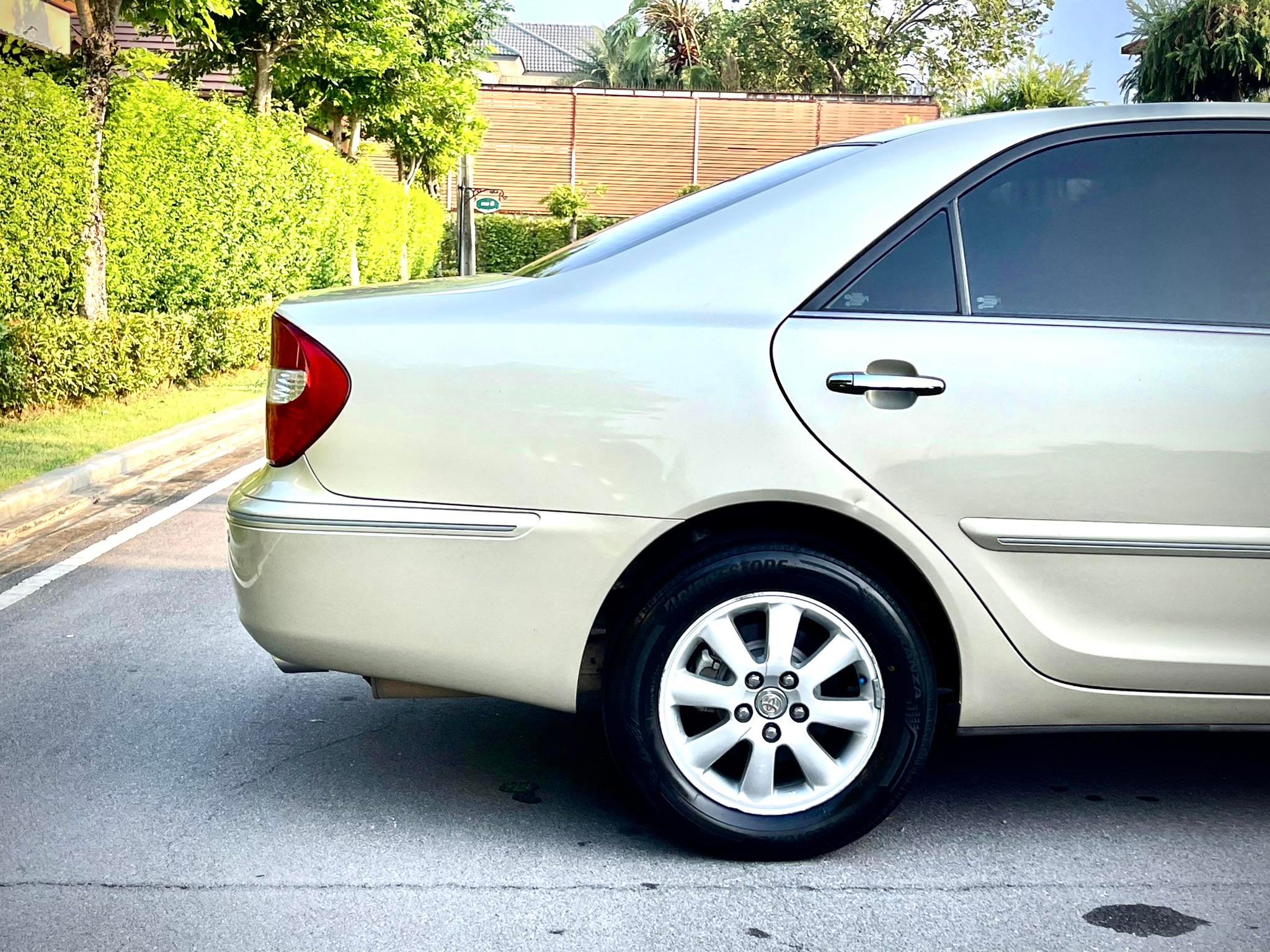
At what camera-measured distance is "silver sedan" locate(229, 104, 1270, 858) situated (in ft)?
10.4

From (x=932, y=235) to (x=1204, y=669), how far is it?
115 cm

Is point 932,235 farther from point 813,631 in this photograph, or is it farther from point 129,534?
point 129,534

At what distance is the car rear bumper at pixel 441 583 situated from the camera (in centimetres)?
319

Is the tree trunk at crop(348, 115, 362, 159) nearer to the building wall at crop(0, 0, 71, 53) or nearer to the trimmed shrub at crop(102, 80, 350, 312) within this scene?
the trimmed shrub at crop(102, 80, 350, 312)

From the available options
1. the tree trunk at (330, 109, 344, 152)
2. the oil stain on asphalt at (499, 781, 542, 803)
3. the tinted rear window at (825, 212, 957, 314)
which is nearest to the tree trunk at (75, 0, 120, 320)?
the oil stain on asphalt at (499, 781, 542, 803)

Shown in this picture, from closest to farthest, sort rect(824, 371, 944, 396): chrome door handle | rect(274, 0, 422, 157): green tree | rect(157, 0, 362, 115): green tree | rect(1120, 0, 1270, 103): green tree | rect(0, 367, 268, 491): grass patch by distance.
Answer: rect(824, 371, 944, 396): chrome door handle
rect(0, 367, 268, 491): grass patch
rect(157, 0, 362, 115): green tree
rect(274, 0, 422, 157): green tree
rect(1120, 0, 1270, 103): green tree

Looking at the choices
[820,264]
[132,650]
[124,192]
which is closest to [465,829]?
[820,264]

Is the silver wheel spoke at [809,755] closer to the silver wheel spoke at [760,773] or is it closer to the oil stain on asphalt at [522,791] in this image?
the silver wheel spoke at [760,773]

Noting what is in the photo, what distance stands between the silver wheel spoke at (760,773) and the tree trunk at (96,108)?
10.4 meters

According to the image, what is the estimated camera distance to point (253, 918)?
3010mm

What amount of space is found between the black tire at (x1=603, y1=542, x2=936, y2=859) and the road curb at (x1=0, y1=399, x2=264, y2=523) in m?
5.18

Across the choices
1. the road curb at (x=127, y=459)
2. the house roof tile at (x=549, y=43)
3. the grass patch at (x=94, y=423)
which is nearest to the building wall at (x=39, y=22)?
the grass patch at (x=94, y=423)

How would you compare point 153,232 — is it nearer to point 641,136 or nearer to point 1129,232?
point 1129,232

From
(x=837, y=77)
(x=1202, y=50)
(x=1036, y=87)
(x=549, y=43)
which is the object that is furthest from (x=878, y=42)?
(x=549, y=43)
